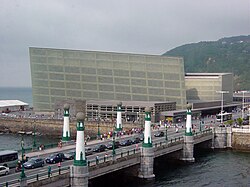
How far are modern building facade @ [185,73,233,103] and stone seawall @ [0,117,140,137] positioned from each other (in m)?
37.8

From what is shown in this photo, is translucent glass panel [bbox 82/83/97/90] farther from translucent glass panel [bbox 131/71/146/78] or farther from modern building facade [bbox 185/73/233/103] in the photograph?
modern building facade [bbox 185/73/233/103]

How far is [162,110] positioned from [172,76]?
12115 millimetres

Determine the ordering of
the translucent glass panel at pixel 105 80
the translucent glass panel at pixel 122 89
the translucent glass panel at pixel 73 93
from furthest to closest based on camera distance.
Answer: the translucent glass panel at pixel 73 93
the translucent glass panel at pixel 105 80
the translucent glass panel at pixel 122 89

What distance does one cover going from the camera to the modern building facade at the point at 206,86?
128m

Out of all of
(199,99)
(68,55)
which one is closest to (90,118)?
(68,55)

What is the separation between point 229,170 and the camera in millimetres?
57500

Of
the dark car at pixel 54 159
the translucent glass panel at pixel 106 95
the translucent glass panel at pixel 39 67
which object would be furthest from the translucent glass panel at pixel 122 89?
the dark car at pixel 54 159

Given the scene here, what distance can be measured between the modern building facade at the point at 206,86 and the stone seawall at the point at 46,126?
124ft

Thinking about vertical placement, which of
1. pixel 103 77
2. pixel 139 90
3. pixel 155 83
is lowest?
pixel 139 90

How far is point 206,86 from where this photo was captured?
129 meters

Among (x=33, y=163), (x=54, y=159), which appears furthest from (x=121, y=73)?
(x=33, y=163)

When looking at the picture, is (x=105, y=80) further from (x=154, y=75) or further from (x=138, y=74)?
(x=154, y=75)

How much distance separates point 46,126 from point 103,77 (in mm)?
22867

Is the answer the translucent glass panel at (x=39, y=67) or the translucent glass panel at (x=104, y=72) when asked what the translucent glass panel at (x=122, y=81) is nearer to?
the translucent glass panel at (x=104, y=72)
